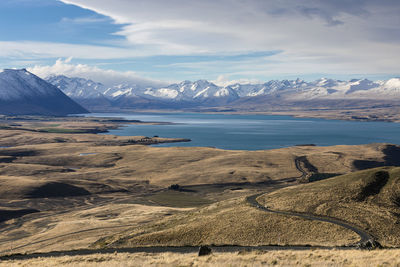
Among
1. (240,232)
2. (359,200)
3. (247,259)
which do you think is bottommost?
(240,232)

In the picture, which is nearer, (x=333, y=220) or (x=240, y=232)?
(x=240, y=232)

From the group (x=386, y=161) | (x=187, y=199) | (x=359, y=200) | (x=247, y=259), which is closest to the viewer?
(x=247, y=259)

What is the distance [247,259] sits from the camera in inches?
1609

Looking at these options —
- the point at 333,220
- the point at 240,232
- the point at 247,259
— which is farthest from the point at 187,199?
the point at 247,259

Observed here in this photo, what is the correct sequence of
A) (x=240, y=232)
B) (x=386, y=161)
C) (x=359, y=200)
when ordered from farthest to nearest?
1. (x=386, y=161)
2. (x=359, y=200)
3. (x=240, y=232)

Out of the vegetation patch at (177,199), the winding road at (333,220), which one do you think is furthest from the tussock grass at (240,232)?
the vegetation patch at (177,199)

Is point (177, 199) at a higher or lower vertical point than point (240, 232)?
lower

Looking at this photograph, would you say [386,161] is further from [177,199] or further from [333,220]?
[333,220]

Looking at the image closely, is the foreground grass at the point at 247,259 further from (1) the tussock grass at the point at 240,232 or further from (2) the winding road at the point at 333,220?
(2) the winding road at the point at 333,220

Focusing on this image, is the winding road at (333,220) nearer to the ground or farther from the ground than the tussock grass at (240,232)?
farther from the ground

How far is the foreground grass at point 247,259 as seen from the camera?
36844 mm

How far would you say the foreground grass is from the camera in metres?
36.8

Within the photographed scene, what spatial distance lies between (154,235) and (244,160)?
371 ft

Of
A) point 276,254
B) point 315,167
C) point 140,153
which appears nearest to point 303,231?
point 276,254
